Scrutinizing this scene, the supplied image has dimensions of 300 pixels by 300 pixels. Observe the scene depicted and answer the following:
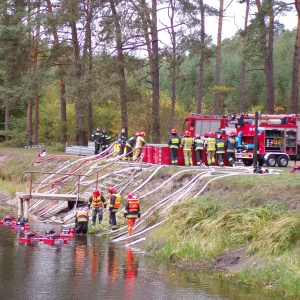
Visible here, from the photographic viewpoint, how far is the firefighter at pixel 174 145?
25641mm

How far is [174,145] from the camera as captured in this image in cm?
2570

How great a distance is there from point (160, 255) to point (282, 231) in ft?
12.2

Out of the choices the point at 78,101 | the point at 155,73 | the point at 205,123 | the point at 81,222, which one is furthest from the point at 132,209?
the point at 155,73

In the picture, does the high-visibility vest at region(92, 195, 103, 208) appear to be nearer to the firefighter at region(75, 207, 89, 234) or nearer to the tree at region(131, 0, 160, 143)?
the firefighter at region(75, 207, 89, 234)

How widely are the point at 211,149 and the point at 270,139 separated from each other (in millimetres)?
4393

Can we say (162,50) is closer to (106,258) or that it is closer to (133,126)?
(133,126)

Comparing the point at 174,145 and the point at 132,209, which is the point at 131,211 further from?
the point at 174,145

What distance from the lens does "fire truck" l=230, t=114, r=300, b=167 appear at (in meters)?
28.6

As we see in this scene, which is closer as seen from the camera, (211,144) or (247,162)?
(211,144)

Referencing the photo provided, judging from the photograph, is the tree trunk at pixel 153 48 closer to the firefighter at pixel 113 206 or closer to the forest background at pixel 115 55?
the forest background at pixel 115 55

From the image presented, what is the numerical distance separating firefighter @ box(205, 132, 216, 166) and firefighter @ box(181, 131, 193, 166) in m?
0.67

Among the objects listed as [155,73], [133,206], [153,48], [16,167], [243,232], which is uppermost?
[153,48]

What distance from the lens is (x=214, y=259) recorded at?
1641cm

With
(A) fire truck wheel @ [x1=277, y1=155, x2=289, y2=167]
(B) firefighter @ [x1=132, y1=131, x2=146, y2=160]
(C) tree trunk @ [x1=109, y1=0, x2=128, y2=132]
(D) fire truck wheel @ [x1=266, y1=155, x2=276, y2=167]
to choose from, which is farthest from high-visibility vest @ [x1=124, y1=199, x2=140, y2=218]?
(C) tree trunk @ [x1=109, y1=0, x2=128, y2=132]
